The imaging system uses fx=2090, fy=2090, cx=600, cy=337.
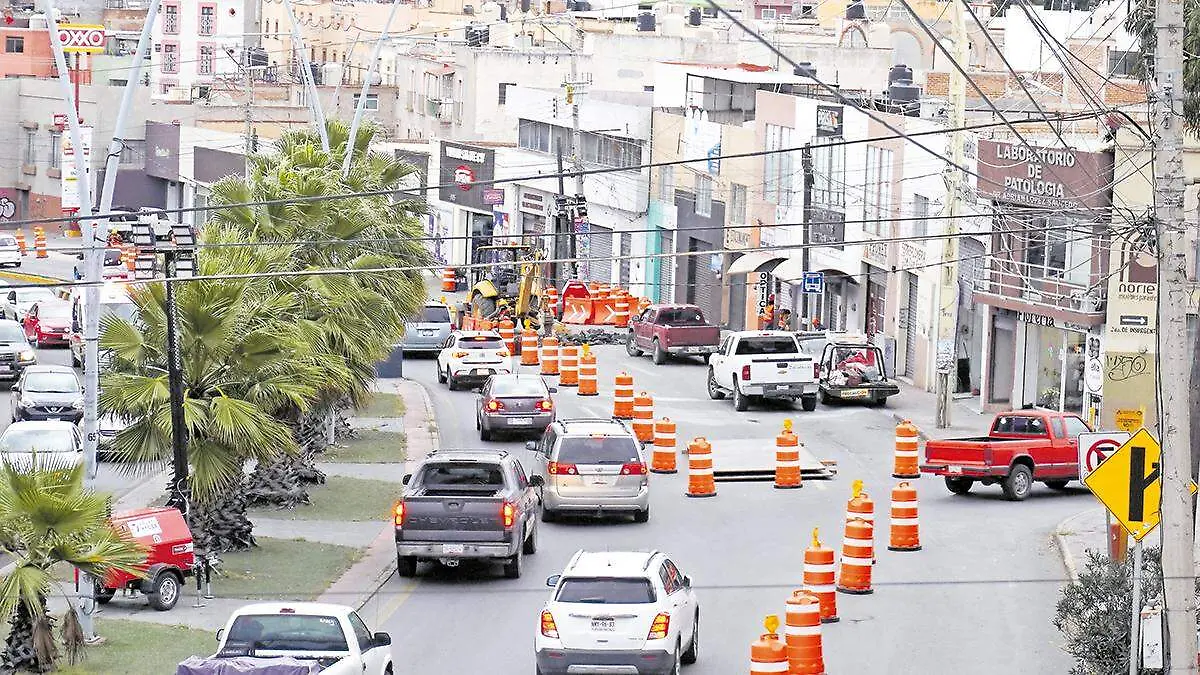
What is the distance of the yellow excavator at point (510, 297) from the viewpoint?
64887 millimetres

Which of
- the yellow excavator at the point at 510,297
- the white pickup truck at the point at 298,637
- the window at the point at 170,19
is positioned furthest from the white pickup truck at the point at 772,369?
the window at the point at 170,19

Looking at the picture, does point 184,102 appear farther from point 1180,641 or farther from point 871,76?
point 1180,641

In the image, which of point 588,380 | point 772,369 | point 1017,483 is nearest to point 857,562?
point 1017,483

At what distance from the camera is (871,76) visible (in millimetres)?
→ 87125

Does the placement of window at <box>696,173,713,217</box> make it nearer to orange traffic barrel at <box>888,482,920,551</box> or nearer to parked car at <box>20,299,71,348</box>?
parked car at <box>20,299,71,348</box>

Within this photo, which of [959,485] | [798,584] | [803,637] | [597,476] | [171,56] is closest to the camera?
[803,637]

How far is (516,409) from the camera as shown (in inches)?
1655

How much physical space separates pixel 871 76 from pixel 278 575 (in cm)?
6276

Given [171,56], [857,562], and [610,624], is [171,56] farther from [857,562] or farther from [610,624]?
[610,624]

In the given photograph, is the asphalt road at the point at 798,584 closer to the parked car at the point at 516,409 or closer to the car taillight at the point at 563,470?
the car taillight at the point at 563,470

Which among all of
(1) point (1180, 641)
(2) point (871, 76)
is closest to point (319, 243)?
(1) point (1180, 641)

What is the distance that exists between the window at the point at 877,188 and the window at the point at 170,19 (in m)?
109

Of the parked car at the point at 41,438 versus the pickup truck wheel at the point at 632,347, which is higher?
the pickup truck wheel at the point at 632,347

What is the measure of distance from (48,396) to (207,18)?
387 feet
